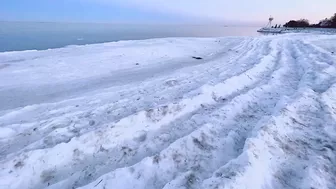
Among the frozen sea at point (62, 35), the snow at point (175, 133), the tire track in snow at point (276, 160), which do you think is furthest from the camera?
the frozen sea at point (62, 35)

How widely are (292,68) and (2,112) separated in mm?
7682

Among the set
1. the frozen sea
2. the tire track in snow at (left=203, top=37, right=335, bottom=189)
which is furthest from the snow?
the frozen sea

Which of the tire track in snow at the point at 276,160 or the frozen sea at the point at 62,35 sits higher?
the tire track in snow at the point at 276,160

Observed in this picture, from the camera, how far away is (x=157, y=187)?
2355mm

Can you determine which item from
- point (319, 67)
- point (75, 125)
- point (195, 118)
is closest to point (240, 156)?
point (195, 118)

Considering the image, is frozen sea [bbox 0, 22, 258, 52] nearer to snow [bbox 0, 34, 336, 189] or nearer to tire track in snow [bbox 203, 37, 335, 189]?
snow [bbox 0, 34, 336, 189]

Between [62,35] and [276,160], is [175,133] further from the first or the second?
[62,35]

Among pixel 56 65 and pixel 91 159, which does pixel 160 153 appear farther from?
pixel 56 65

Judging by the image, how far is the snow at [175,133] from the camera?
247cm

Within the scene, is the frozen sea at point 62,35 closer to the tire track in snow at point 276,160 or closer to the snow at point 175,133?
the snow at point 175,133

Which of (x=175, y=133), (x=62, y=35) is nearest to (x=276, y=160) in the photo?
(x=175, y=133)

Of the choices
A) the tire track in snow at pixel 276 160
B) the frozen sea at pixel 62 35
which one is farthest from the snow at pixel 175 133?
the frozen sea at pixel 62 35

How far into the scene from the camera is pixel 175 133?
3453 millimetres

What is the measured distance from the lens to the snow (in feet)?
8.11
